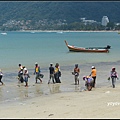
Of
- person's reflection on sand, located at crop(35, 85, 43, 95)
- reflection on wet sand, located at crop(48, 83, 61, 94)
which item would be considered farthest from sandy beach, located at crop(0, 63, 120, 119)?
reflection on wet sand, located at crop(48, 83, 61, 94)

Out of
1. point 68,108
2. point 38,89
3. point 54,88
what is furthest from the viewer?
point 54,88

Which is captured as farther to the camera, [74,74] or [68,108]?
[74,74]

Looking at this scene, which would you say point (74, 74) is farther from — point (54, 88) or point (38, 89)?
point (38, 89)

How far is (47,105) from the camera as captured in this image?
576 inches

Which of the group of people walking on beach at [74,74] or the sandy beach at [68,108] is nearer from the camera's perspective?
the sandy beach at [68,108]

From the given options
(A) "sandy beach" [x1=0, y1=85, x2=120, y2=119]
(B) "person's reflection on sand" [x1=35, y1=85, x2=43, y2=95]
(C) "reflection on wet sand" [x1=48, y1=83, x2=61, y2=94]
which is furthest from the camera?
(C) "reflection on wet sand" [x1=48, y1=83, x2=61, y2=94]

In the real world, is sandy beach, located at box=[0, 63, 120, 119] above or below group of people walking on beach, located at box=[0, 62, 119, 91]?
below

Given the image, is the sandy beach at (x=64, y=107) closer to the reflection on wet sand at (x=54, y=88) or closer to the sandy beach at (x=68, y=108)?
the sandy beach at (x=68, y=108)

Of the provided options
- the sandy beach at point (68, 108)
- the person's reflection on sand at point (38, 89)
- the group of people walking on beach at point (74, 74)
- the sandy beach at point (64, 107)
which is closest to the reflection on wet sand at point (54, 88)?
the person's reflection on sand at point (38, 89)

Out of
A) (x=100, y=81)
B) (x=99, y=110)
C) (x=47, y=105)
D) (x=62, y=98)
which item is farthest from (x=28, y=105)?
(x=100, y=81)

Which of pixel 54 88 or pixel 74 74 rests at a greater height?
pixel 74 74

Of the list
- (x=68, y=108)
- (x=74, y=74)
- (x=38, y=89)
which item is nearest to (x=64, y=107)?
(x=68, y=108)

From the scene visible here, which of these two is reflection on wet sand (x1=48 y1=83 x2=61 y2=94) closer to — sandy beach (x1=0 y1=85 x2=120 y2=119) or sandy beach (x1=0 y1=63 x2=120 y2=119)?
sandy beach (x1=0 y1=63 x2=120 y2=119)

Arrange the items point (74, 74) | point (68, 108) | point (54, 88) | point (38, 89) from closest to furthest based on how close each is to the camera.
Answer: point (68, 108)
point (38, 89)
point (54, 88)
point (74, 74)
